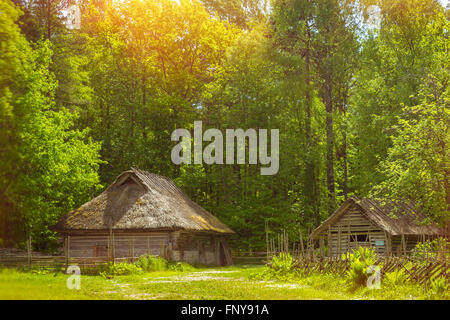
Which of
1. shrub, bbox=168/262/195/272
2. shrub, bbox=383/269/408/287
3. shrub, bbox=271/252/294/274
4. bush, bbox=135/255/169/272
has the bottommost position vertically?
shrub, bbox=168/262/195/272

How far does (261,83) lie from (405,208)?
701 inches

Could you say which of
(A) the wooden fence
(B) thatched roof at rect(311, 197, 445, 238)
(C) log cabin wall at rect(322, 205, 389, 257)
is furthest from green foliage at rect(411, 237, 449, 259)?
(C) log cabin wall at rect(322, 205, 389, 257)

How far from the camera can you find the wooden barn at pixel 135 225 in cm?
3319

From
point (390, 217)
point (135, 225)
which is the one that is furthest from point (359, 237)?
point (135, 225)

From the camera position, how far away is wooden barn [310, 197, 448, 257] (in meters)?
32.7

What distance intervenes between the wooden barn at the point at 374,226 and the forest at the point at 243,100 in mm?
1490

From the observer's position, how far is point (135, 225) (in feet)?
108

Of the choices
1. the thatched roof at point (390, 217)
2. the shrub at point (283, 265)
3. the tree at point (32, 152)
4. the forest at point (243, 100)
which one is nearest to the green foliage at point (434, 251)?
the forest at point (243, 100)

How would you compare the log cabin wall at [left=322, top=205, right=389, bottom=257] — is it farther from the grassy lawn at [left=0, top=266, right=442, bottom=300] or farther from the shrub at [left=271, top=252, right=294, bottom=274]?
the grassy lawn at [left=0, top=266, right=442, bottom=300]

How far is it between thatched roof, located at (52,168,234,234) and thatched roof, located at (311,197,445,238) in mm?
9134

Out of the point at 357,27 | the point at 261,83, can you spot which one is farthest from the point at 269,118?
the point at 357,27

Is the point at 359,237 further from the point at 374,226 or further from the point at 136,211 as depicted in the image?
the point at 136,211

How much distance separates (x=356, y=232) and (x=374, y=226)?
1.58 meters

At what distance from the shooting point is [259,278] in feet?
82.0
